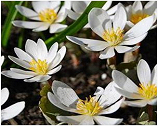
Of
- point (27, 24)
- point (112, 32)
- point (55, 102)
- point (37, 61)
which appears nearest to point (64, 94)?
point (55, 102)

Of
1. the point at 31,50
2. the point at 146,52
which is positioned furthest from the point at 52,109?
the point at 146,52

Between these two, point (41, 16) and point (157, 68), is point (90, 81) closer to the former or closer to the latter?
point (41, 16)

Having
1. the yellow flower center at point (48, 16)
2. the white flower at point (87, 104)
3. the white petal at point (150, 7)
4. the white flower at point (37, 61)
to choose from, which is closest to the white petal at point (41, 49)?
the white flower at point (37, 61)

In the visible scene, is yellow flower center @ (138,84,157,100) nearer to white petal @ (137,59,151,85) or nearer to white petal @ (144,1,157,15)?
white petal @ (137,59,151,85)

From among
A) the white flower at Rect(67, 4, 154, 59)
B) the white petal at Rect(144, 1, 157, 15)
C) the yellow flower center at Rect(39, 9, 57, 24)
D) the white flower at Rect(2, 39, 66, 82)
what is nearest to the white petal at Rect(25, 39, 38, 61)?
the white flower at Rect(2, 39, 66, 82)

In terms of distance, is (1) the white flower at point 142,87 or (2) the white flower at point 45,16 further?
(2) the white flower at point 45,16

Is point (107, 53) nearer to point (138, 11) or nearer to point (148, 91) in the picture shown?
point (148, 91)

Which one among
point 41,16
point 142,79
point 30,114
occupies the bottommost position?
point 30,114

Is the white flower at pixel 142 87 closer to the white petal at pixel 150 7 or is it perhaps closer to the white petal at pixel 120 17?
the white petal at pixel 120 17
